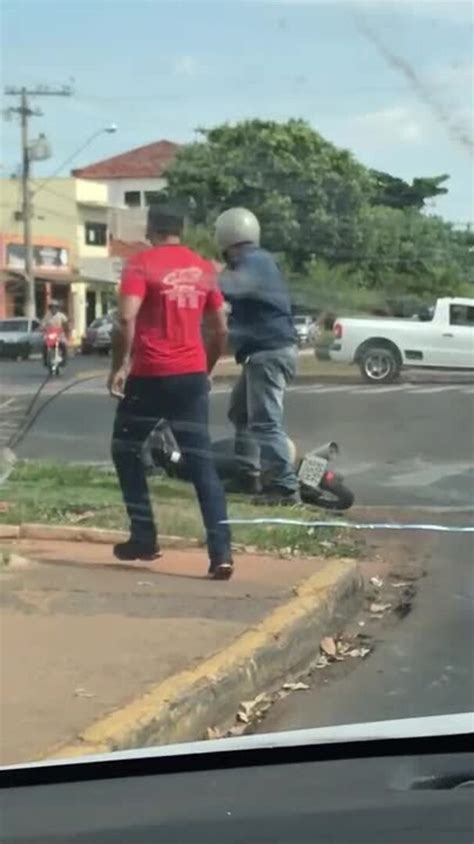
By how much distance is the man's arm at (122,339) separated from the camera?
18.2 ft

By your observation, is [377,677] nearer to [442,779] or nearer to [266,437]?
[266,437]

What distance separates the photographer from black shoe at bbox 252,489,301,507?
20.6 ft

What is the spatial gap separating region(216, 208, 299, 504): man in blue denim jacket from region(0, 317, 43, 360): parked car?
0.70 meters

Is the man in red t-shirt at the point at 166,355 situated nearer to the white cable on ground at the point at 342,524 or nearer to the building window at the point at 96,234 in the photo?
the building window at the point at 96,234

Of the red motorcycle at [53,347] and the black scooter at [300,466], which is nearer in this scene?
the red motorcycle at [53,347]

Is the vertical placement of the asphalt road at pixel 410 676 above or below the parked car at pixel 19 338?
below

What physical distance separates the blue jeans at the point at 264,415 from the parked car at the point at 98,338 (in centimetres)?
50

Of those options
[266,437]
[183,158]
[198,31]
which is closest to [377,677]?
[266,437]

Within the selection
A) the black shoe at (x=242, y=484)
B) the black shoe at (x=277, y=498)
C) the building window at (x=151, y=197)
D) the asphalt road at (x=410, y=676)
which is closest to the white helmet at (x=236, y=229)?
the building window at (x=151, y=197)

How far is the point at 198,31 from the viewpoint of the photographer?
5.13 m

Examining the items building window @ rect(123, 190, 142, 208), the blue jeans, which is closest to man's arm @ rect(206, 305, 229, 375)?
the blue jeans

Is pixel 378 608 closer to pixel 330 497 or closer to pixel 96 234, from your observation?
pixel 330 497

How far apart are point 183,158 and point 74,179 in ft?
1.33

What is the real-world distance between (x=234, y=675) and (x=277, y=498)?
3.29ft
